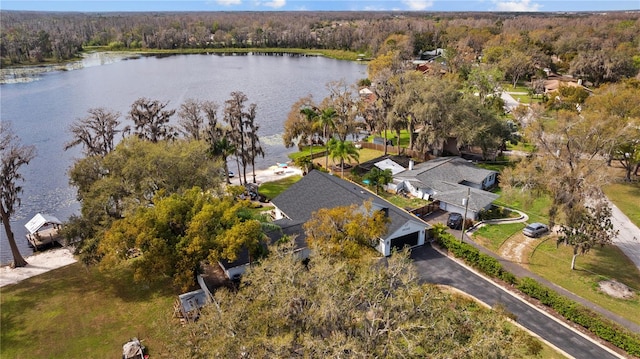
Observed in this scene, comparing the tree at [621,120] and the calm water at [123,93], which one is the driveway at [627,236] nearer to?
the tree at [621,120]

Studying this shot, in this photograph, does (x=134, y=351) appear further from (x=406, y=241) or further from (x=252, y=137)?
(x=252, y=137)

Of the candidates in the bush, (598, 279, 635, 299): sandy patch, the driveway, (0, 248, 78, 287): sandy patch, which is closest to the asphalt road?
(598, 279, 635, 299): sandy patch

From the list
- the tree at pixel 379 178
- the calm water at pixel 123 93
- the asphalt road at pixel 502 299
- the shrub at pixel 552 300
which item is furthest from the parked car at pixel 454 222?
the calm water at pixel 123 93

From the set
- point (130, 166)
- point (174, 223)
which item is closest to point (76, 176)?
point (130, 166)

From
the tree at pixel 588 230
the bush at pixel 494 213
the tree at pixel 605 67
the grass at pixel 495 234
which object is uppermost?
the tree at pixel 605 67

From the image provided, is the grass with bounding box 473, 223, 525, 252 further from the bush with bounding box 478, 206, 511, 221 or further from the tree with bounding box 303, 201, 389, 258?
the tree with bounding box 303, 201, 389, 258

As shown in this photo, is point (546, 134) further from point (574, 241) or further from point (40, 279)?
point (40, 279)

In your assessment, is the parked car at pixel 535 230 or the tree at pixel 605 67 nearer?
the parked car at pixel 535 230
